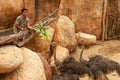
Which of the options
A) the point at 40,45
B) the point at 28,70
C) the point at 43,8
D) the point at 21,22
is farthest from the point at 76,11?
the point at 28,70

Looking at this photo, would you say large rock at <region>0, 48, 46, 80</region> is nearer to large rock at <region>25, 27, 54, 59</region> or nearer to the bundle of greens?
the bundle of greens

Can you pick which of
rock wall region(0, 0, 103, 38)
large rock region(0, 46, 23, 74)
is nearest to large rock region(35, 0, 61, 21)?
rock wall region(0, 0, 103, 38)

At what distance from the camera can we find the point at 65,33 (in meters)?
11.2

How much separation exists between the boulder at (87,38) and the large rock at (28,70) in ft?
16.9

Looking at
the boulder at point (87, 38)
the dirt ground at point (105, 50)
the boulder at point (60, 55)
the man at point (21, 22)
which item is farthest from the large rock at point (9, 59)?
the boulder at point (87, 38)

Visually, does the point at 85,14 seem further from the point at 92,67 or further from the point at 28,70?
the point at 28,70

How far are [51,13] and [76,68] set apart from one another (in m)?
2.97

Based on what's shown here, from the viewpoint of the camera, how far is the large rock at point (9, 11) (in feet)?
27.9

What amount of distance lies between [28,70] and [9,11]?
8.84 ft

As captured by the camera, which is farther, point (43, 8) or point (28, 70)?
point (43, 8)

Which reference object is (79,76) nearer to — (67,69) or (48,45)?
(67,69)

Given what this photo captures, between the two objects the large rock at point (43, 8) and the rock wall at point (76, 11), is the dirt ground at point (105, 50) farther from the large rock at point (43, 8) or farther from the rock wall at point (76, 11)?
the large rock at point (43, 8)

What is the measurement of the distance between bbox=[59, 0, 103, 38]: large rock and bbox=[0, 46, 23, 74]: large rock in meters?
5.82

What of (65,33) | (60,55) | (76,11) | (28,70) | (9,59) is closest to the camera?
(9,59)
